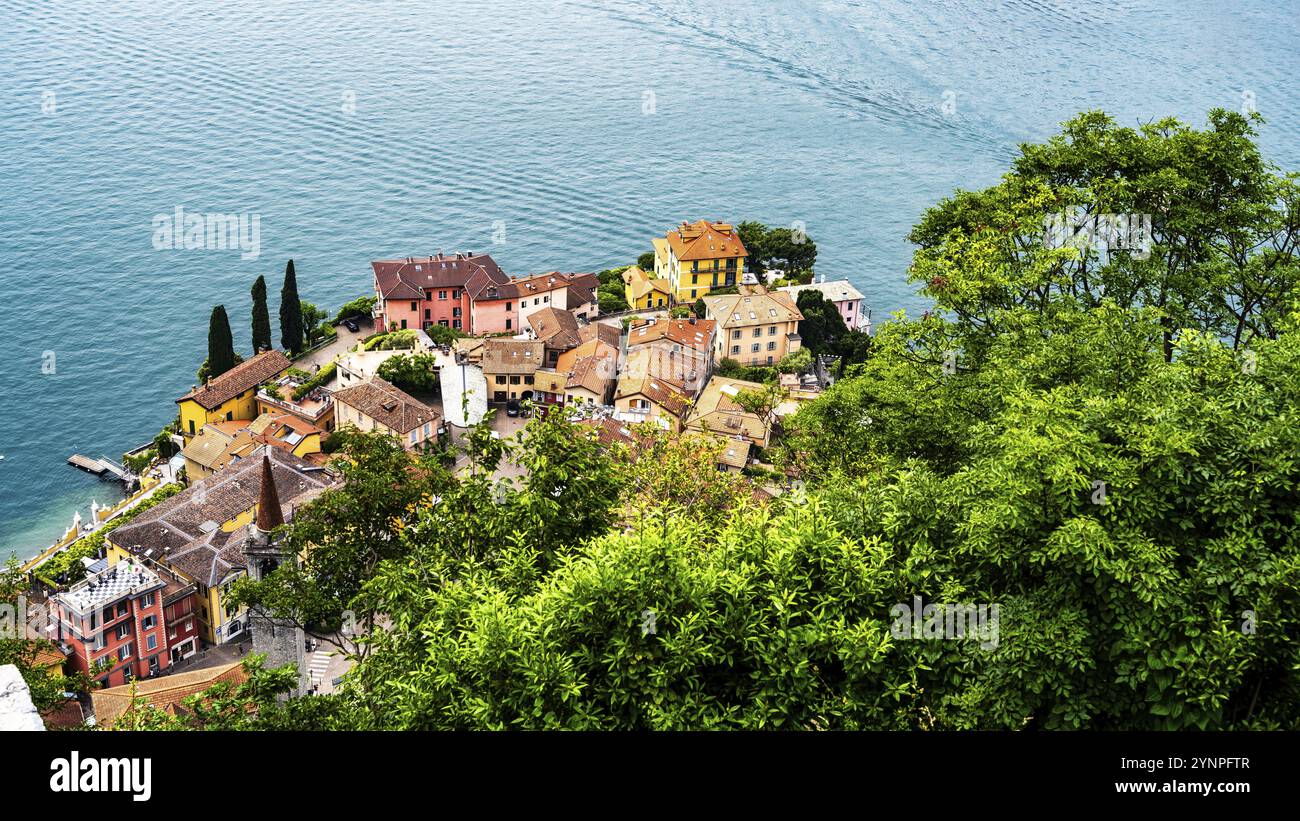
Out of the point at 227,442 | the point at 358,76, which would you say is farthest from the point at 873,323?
the point at 358,76

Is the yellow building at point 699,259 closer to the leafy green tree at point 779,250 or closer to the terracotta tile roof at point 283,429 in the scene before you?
the leafy green tree at point 779,250

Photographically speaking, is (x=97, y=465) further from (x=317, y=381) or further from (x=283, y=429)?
(x=317, y=381)

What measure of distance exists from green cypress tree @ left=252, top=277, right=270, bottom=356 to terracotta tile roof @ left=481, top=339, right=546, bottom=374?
14780 millimetres

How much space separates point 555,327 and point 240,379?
1952cm

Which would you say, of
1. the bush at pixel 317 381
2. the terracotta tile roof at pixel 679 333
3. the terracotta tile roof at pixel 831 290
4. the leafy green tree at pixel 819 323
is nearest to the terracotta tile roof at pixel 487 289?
the terracotta tile roof at pixel 679 333

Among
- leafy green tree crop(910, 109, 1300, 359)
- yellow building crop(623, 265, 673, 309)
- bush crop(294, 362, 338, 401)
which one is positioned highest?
leafy green tree crop(910, 109, 1300, 359)

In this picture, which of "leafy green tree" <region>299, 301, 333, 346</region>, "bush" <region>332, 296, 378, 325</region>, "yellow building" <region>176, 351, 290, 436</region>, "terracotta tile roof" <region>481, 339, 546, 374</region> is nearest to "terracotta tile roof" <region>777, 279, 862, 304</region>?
"terracotta tile roof" <region>481, 339, 546, 374</region>

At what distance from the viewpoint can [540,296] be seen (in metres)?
81.9

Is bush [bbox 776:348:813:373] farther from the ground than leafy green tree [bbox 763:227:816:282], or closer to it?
closer to it

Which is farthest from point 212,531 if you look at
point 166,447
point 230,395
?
point 230,395

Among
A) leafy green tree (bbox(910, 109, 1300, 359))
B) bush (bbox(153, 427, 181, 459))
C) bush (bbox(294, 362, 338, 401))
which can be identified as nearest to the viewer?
leafy green tree (bbox(910, 109, 1300, 359))

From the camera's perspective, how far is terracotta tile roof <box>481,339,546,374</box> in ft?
238

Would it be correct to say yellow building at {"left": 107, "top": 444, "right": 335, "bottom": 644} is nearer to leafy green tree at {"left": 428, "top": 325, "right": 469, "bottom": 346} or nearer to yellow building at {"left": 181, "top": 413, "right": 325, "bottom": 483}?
yellow building at {"left": 181, "top": 413, "right": 325, "bottom": 483}
